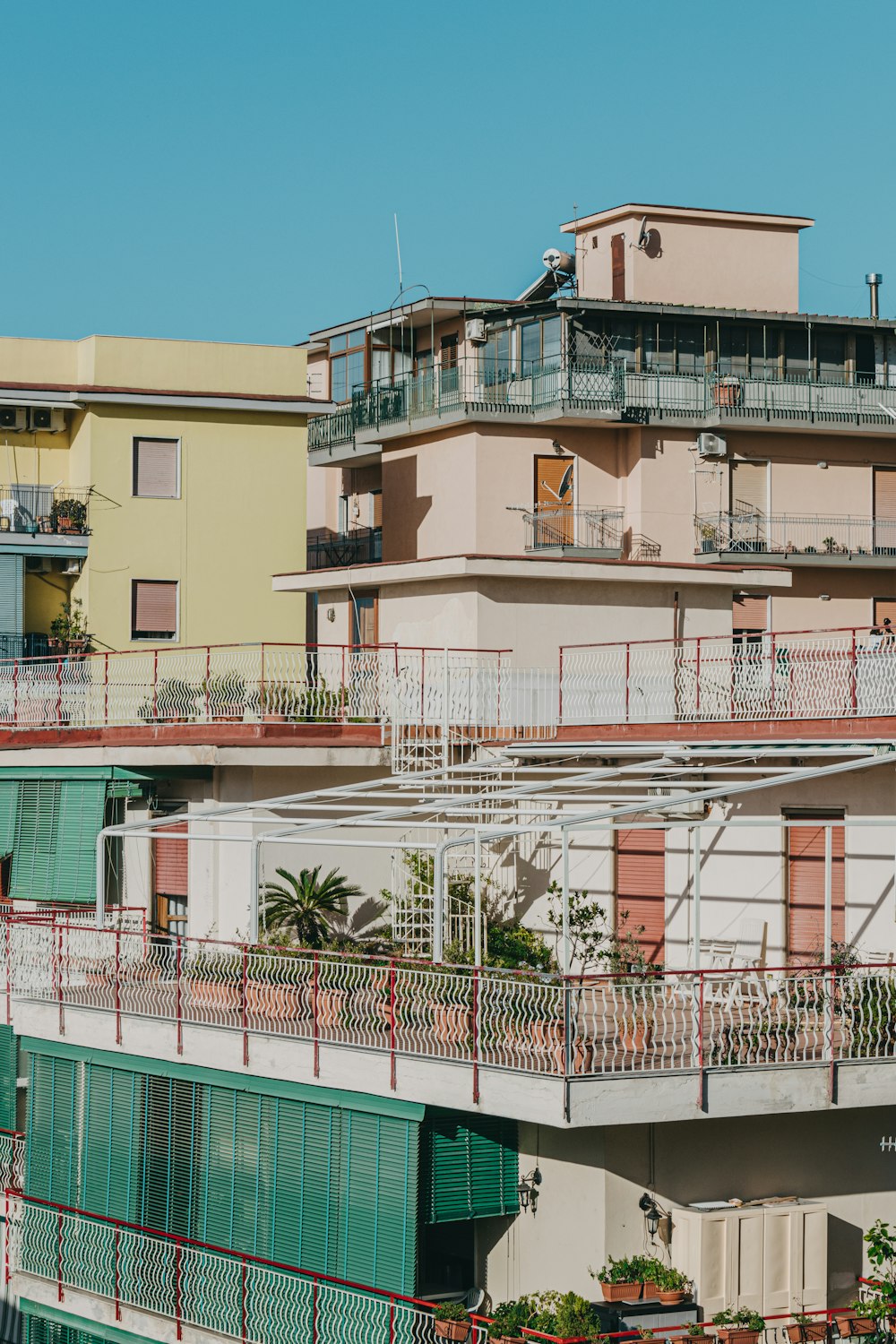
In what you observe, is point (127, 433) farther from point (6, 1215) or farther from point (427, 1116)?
point (427, 1116)

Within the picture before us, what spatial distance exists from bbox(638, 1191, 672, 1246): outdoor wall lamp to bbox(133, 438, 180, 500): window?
2006 cm

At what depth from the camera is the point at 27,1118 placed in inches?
1034

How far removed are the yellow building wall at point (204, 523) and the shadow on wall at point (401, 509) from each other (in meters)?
3.98

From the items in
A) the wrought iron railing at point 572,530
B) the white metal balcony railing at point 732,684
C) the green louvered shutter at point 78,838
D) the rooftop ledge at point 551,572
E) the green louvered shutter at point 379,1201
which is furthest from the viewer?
the wrought iron railing at point 572,530

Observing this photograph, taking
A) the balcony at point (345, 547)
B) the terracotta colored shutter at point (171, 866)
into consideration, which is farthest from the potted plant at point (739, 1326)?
the balcony at point (345, 547)

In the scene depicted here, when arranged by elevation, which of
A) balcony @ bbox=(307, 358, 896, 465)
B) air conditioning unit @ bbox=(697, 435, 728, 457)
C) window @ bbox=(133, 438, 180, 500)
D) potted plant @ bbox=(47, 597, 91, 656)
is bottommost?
potted plant @ bbox=(47, 597, 91, 656)

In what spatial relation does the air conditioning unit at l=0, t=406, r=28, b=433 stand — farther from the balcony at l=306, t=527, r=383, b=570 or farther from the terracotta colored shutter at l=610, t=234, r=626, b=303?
the terracotta colored shutter at l=610, t=234, r=626, b=303

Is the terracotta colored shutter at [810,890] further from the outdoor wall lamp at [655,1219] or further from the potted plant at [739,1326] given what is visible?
the potted plant at [739,1326]

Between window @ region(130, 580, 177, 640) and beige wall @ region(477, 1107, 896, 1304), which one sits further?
window @ region(130, 580, 177, 640)

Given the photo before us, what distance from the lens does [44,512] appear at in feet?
122

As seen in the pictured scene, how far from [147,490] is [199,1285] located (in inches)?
708

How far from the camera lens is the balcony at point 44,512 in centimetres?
3688

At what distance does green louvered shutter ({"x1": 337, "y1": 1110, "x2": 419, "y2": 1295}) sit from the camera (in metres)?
21.0

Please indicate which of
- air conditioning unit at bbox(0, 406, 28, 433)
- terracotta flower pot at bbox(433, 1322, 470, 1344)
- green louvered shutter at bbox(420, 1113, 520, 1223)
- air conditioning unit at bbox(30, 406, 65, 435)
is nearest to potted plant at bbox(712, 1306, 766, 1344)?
terracotta flower pot at bbox(433, 1322, 470, 1344)
